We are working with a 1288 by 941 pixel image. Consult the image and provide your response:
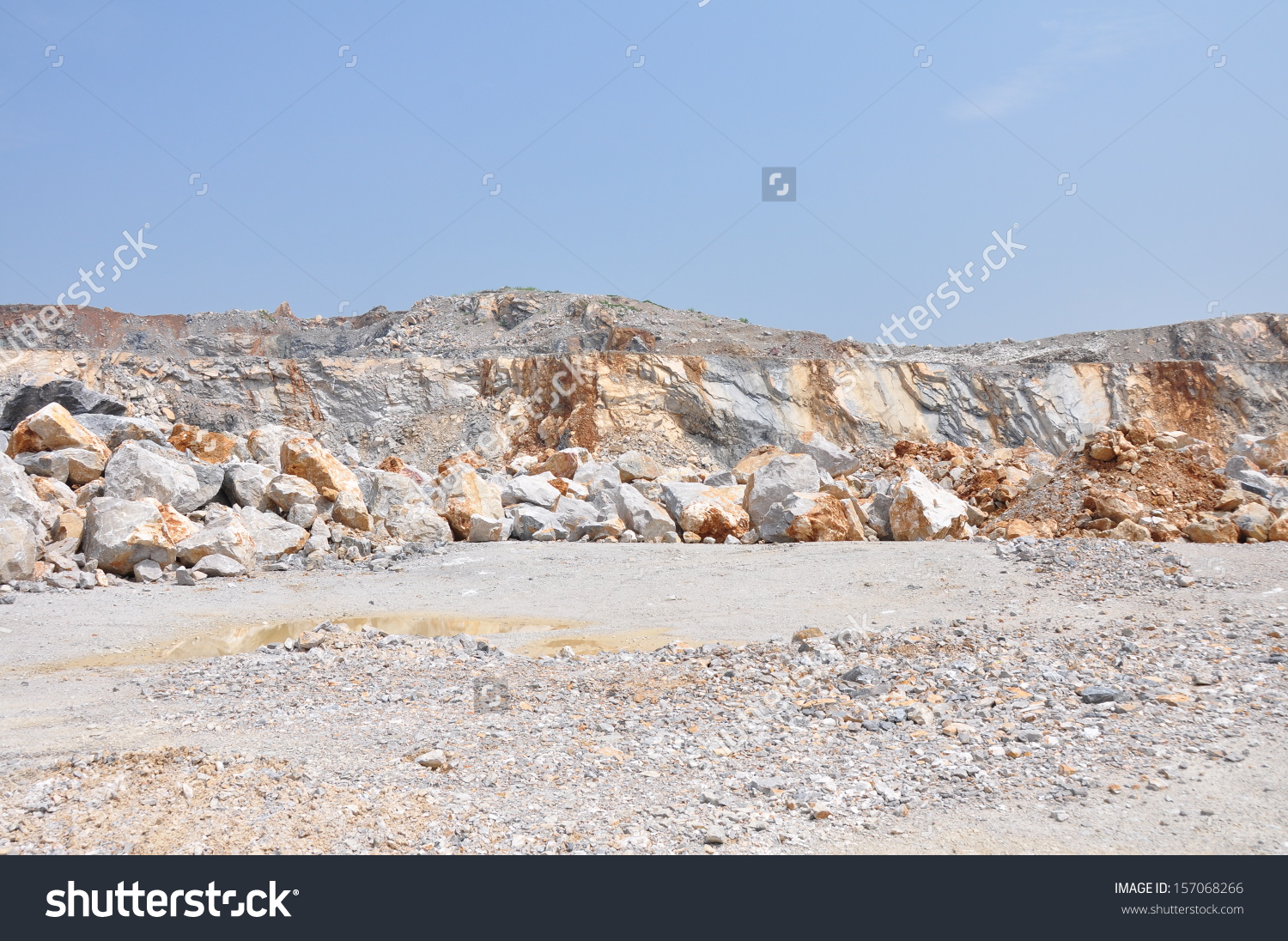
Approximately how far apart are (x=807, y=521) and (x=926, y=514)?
64.0 inches

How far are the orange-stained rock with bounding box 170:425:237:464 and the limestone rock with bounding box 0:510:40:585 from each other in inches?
178

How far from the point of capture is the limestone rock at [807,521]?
12602 mm

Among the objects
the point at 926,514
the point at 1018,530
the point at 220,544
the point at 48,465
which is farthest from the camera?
the point at 926,514

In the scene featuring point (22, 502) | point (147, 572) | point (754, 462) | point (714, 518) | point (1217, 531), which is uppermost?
point (754, 462)

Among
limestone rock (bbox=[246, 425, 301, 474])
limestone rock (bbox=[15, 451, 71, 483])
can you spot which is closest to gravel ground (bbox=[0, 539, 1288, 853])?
limestone rock (bbox=[15, 451, 71, 483])

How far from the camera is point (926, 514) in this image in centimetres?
1248

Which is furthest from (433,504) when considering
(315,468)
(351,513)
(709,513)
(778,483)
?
(778,483)

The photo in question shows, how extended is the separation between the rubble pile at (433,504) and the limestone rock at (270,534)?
0.9 inches

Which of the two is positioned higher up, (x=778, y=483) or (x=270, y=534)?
(x=778, y=483)

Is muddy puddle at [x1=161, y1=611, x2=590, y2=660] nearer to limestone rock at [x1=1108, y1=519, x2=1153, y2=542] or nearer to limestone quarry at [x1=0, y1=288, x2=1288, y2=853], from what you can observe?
limestone quarry at [x1=0, y1=288, x2=1288, y2=853]

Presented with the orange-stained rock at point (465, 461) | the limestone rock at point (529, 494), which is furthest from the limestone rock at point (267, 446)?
the orange-stained rock at point (465, 461)

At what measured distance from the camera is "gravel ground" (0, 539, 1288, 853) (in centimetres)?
348

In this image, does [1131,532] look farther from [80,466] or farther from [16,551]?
[80,466]

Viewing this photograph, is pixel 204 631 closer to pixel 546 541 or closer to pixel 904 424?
pixel 546 541
